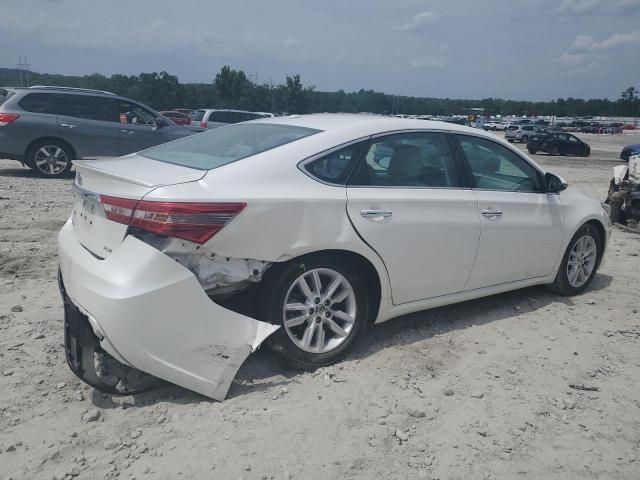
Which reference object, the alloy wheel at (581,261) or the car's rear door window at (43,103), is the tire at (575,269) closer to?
the alloy wheel at (581,261)

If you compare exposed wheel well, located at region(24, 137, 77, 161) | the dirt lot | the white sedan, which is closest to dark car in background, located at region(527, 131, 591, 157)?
exposed wheel well, located at region(24, 137, 77, 161)

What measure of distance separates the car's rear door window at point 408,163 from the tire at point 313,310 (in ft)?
2.01

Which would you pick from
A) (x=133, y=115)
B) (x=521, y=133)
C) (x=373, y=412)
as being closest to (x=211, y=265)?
(x=373, y=412)

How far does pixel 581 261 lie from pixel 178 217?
3.96 metres

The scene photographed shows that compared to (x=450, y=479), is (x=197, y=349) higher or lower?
higher

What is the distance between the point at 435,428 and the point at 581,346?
1.77 m

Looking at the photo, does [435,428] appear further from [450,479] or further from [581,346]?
[581,346]

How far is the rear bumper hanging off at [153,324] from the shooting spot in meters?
2.98

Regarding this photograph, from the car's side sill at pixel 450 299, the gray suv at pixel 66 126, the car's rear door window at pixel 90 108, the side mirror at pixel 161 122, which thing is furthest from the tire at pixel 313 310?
the side mirror at pixel 161 122

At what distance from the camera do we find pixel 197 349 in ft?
10.3

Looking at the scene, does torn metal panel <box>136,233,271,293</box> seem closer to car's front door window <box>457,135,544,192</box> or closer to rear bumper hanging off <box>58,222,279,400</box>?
rear bumper hanging off <box>58,222,279,400</box>

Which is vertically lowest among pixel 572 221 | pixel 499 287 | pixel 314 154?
pixel 499 287

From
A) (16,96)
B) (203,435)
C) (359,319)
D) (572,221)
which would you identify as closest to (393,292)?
(359,319)

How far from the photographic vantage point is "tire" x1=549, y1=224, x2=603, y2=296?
5219 mm
